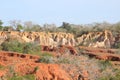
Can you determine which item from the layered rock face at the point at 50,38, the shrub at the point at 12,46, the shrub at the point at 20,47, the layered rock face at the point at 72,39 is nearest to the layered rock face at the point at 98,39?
the layered rock face at the point at 72,39

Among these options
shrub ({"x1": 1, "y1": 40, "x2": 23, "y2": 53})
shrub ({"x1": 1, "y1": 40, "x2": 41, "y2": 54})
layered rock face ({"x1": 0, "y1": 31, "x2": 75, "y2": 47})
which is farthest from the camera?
layered rock face ({"x1": 0, "y1": 31, "x2": 75, "y2": 47})

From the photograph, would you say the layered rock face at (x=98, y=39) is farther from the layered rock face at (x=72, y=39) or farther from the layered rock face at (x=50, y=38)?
the layered rock face at (x=50, y=38)

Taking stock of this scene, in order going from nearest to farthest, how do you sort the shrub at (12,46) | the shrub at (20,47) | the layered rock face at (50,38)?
the shrub at (20,47)
the shrub at (12,46)
the layered rock face at (50,38)

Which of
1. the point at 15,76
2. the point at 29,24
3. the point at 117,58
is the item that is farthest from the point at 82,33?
the point at 15,76

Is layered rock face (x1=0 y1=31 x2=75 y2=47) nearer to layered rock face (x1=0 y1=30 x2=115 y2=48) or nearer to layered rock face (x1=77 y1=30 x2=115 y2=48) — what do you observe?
layered rock face (x1=0 y1=30 x2=115 y2=48)

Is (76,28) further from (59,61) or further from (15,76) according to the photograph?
(15,76)

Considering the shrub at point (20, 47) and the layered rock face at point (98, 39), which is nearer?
the shrub at point (20, 47)

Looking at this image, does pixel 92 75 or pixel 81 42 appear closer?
pixel 92 75

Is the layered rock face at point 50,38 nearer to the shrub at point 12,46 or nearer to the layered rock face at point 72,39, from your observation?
the layered rock face at point 72,39

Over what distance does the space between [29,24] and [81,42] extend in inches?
744

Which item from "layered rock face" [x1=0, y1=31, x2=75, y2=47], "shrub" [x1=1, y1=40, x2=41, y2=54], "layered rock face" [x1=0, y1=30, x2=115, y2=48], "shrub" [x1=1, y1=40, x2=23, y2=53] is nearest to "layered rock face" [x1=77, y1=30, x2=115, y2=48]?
"layered rock face" [x1=0, y1=30, x2=115, y2=48]

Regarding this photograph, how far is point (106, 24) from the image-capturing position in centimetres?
7269

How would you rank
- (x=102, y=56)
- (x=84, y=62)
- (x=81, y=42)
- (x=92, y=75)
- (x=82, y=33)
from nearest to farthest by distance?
Result: (x=92, y=75), (x=84, y=62), (x=102, y=56), (x=81, y=42), (x=82, y=33)

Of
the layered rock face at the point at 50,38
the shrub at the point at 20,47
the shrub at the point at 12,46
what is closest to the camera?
the shrub at the point at 20,47
